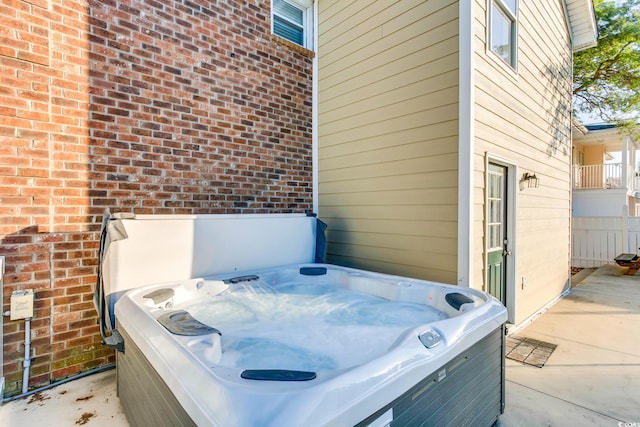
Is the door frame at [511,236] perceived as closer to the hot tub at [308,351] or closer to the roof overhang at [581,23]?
the hot tub at [308,351]

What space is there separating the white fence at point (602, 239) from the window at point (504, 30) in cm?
642

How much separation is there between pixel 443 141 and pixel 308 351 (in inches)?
79.1

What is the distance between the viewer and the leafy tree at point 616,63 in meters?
8.08

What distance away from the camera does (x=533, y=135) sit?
4.01m

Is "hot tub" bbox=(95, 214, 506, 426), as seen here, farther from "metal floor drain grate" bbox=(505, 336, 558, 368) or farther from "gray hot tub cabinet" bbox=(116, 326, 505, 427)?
"metal floor drain grate" bbox=(505, 336, 558, 368)

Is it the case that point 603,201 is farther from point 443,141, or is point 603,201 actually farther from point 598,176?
point 443,141

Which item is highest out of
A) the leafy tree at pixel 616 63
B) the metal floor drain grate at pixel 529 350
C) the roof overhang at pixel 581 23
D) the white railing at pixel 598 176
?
the leafy tree at pixel 616 63

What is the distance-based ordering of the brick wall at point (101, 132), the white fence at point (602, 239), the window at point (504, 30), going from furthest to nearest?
the white fence at point (602, 239) < the window at point (504, 30) < the brick wall at point (101, 132)

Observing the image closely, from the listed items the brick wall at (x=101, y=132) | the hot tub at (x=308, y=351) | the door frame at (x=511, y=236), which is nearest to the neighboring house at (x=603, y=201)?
the door frame at (x=511, y=236)

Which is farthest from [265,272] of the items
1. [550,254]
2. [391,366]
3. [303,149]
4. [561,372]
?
[550,254]

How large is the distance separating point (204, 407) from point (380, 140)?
2.82 m

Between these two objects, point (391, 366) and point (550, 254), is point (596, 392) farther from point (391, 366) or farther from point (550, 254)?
point (550, 254)

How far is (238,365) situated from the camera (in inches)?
68.2

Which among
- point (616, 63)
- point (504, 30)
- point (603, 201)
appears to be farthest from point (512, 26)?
point (603, 201)
